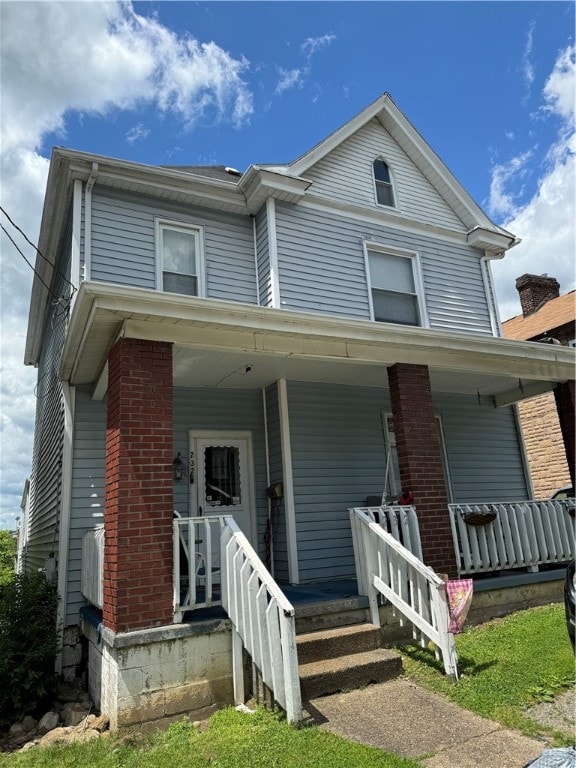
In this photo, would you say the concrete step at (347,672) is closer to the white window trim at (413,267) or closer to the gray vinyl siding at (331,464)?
the gray vinyl siding at (331,464)

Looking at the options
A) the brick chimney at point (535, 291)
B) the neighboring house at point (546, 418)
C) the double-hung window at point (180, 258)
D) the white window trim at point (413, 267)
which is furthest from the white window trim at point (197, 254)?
the brick chimney at point (535, 291)

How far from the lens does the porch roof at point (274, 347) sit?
4.98m

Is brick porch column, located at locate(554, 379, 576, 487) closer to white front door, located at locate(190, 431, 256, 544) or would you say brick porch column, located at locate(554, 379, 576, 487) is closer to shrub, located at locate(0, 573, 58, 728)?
white front door, located at locate(190, 431, 256, 544)

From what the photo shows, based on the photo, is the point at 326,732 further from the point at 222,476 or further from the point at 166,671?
the point at 222,476

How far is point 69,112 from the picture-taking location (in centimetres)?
789

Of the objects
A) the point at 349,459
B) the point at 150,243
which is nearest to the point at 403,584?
the point at 349,459

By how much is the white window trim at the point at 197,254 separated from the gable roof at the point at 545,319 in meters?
10.9

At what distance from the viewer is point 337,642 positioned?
4852 mm

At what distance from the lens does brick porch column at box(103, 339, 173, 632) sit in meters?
4.42

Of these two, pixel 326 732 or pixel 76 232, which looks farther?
pixel 76 232

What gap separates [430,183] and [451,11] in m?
3.36

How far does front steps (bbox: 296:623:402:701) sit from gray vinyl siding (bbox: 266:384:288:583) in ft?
7.61

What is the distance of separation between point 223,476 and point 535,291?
48.6 ft

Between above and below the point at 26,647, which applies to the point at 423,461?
above
